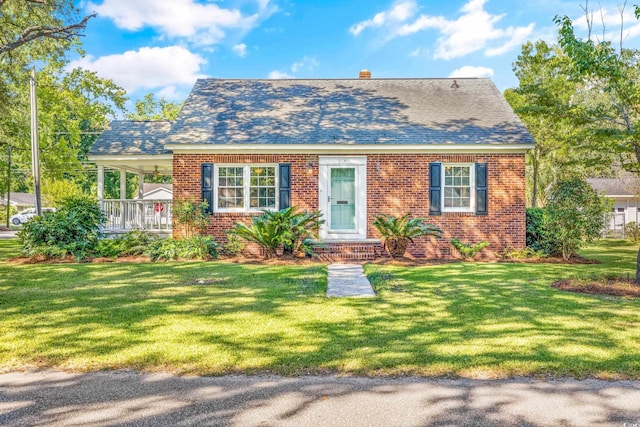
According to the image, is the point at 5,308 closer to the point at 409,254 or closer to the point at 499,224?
the point at 409,254

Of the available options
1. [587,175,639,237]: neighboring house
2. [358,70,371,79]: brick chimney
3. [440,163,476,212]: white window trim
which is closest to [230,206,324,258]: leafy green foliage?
[440,163,476,212]: white window trim

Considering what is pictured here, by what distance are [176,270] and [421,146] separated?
6.85 meters

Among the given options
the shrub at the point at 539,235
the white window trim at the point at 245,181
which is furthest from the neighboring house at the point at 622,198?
the white window trim at the point at 245,181

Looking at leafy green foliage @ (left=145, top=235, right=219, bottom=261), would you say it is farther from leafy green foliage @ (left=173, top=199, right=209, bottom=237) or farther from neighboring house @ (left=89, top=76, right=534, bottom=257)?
neighboring house @ (left=89, top=76, right=534, bottom=257)

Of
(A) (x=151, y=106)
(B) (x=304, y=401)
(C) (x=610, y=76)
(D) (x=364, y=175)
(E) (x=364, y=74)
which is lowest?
(B) (x=304, y=401)

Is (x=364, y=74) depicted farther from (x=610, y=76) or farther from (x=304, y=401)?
(x=304, y=401)

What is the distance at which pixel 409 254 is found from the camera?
38.3 feet

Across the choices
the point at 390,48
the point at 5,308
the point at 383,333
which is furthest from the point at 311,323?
the point at 390,48

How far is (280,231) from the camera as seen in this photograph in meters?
10.4

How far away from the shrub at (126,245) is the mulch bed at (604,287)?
9.19 meters

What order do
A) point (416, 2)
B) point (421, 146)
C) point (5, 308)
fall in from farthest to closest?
point (416, 2) < point (421, 146) < point (5, 308)

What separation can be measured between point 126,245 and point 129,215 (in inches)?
61.5

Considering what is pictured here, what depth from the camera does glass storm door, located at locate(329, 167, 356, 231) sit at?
39.1 ft

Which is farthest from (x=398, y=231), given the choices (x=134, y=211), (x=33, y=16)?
(x=33, y=16)
